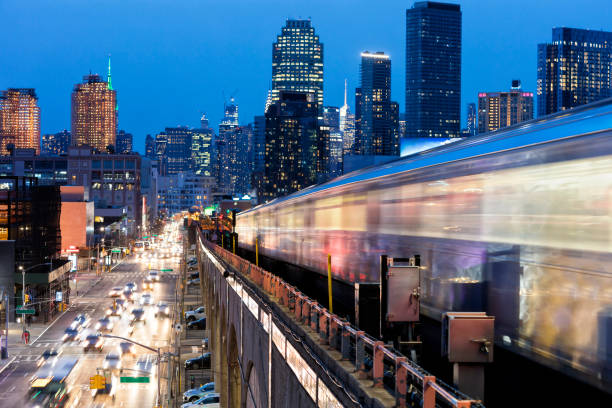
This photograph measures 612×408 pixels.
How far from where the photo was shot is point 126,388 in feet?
128

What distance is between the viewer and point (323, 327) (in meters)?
10.6

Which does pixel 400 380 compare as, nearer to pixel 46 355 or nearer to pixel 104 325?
pixel 46 355

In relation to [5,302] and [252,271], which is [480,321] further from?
[5,302]

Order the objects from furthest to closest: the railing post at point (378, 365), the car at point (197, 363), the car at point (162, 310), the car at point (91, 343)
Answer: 1. the car at point (162, 310)
2. the car at point (91, 343)
3. the car at point (197, 363)
4. the railing post at point (378, 365)

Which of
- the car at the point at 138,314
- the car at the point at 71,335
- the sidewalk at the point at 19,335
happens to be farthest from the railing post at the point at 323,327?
the car at the point at 138,314

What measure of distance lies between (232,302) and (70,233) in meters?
85.1

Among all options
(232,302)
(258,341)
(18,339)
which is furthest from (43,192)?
(258,341)

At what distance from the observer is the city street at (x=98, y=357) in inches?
1393

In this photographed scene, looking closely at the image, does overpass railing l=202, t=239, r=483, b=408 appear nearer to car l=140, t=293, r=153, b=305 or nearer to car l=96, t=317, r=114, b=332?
car l=96, t=317, r=114, b=332

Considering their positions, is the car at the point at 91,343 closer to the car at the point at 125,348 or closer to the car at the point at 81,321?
the car at the point at 125,348

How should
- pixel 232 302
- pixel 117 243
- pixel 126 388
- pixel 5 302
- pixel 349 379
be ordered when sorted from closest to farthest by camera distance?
1. pixel 349 379
2. pixel 232 302
3. pixel 126 388
4. pixel 5 302
5. pixel 117 243

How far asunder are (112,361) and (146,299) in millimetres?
26410

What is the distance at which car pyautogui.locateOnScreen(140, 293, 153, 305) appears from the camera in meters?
66.7

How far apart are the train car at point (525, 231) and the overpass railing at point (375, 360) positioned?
4.27ft
